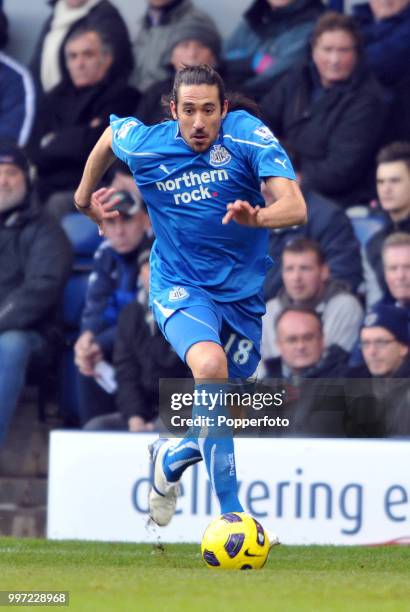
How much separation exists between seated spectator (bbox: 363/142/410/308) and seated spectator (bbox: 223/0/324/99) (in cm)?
137

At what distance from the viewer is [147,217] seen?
1045 cm

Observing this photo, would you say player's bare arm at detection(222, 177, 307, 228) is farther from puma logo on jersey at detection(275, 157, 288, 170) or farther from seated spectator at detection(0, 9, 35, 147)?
seated spectator at detection(0, 9, 35, 147)

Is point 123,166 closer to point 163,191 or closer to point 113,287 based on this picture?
point 113,287

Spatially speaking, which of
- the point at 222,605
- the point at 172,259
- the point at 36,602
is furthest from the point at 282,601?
the point at 172,259

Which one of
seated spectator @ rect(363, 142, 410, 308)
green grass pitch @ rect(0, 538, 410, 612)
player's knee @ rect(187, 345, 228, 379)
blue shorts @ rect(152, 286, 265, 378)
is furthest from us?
seated spectator @ rect(363, 142, 410, 308)

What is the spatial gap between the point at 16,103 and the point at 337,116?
119 inches

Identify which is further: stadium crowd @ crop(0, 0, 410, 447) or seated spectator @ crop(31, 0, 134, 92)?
seated spectator @ crop(31, 0, 134, 92)

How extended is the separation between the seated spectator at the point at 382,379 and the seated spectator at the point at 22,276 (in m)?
2.57

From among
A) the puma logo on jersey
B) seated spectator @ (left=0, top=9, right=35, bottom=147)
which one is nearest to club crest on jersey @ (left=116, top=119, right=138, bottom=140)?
the puma logo on jersey

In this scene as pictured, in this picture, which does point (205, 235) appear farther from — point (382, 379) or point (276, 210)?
point (382, 379)

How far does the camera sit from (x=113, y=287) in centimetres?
1040

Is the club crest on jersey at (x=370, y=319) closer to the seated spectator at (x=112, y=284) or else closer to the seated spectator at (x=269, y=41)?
the seated spectator at (x=112, y=284)

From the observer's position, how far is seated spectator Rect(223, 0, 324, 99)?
10.5 m

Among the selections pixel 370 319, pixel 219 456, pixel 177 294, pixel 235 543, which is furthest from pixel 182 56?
pixel 235 543
